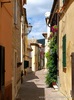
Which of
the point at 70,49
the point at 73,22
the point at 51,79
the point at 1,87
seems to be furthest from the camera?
the point at 51,79

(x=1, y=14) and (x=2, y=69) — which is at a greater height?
(x=1, y=14)

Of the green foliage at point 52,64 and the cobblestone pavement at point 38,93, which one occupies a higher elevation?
the green foliage at point 52,64

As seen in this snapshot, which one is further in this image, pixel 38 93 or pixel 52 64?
pixel 52 64

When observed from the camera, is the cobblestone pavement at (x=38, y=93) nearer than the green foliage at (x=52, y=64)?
Yes

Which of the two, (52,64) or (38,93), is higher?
(52,64)

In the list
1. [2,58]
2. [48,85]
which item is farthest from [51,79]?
[2,58]

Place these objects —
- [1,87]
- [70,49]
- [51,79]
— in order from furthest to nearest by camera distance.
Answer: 1. [51,79]
2. [70,49]
3. [1,87]

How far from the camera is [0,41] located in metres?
9.26

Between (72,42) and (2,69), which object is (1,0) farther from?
(72,42)

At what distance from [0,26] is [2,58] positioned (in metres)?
0.89

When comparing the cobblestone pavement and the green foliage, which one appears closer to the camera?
the cobblestone pavement

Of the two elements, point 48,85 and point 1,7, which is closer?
point 1,7

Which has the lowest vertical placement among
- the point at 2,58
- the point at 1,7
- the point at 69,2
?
the point at 2,58

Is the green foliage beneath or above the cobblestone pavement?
above
